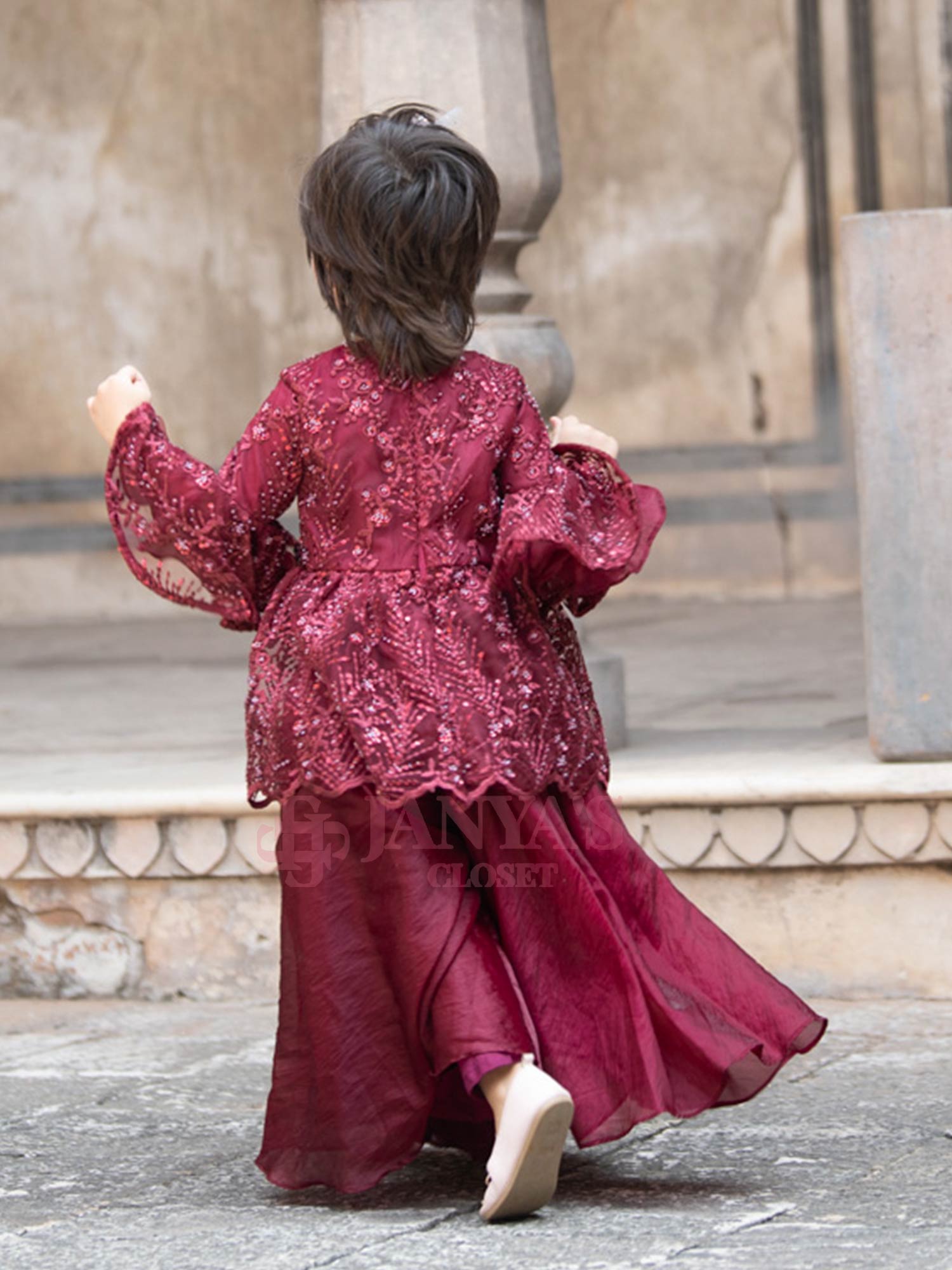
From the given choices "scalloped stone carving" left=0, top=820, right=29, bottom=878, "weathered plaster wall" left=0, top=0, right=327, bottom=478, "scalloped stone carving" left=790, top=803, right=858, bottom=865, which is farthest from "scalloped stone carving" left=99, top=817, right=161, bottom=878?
"weathered plaster wall" left=0, top=0, right=327, bottom=478

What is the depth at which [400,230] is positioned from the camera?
2.56 m

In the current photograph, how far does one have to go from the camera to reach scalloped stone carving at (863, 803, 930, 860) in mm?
3623

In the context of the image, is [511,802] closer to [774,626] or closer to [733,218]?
[774,626]

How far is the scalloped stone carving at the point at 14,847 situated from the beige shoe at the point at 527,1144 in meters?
1.58

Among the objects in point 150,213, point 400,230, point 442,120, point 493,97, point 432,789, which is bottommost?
point 432,789

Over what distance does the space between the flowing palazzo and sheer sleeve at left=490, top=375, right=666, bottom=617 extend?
0.25m

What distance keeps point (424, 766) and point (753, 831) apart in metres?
1.26

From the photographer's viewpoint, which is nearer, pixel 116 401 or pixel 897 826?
pixel 116 401

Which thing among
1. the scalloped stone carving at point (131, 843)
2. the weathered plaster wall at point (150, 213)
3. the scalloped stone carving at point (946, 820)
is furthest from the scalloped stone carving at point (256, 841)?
the weathered plaster wall at point (150, 213)

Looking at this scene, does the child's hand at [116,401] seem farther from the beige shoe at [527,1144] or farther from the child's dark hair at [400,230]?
the beige shoe at [527,1144]

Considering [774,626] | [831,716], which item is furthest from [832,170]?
[831,716]

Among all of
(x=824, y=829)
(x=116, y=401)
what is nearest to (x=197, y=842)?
(x=824, y=829)

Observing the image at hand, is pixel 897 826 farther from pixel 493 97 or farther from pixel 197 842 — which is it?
pixel 493 97

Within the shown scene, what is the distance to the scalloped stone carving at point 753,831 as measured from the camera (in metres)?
3.67
